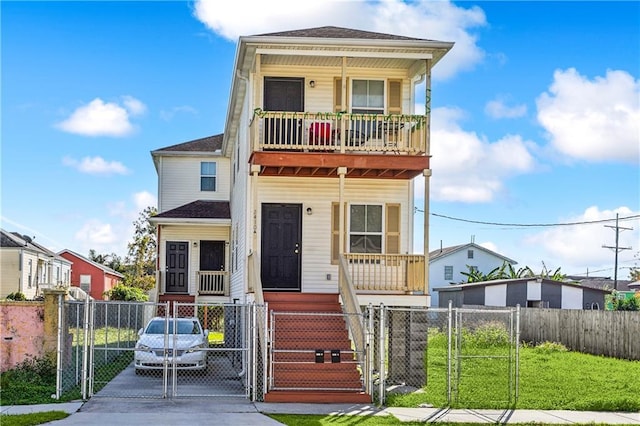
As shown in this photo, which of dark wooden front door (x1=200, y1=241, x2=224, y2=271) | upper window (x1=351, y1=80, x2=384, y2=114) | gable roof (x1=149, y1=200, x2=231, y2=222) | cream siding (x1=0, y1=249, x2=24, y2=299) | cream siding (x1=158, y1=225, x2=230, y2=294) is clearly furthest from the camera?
cream siding (x1=0, y1=249, x2=24, y2=299)

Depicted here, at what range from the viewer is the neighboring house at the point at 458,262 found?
2489 inches

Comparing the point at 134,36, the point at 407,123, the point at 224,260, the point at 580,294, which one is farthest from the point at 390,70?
the point at 580,294

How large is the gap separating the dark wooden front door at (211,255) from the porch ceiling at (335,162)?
37.7 ft

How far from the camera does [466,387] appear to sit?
18.9 metres

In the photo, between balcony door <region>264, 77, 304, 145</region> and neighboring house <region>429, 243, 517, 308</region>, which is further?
neighboring house <region>429, 243, 517, 308</region>

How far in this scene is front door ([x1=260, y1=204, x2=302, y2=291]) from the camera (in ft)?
65.3

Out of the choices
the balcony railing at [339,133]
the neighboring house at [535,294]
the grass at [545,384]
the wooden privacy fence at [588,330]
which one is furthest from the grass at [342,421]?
the neighboring house at [535,294]

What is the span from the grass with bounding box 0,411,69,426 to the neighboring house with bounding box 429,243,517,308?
166ft

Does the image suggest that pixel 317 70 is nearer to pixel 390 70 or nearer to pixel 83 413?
pixel 390 70

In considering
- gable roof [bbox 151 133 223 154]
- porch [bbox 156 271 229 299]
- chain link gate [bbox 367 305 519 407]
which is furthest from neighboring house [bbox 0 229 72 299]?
chain link gate [bbox 367 305 519 407]

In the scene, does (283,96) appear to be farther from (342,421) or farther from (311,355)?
(342,421)

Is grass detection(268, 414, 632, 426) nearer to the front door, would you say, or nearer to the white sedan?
the white sedan

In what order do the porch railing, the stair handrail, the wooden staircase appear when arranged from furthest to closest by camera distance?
1. the porch railing
2. the stair handrail
3. the wooden staircase

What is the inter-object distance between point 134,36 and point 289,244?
22.8 ft
